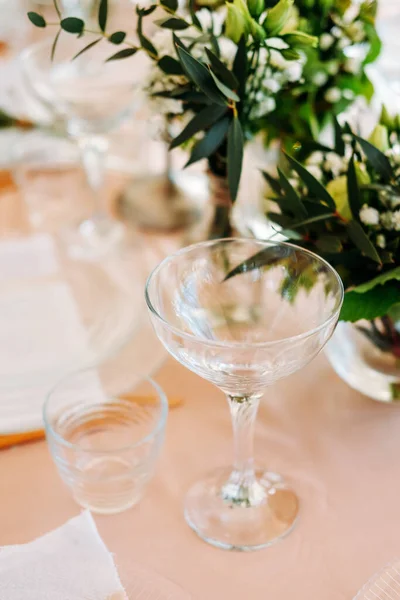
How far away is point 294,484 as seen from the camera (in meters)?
0.69

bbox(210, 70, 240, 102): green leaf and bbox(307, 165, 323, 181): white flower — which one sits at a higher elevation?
bbox(210, 70, 240, 102): green leaf

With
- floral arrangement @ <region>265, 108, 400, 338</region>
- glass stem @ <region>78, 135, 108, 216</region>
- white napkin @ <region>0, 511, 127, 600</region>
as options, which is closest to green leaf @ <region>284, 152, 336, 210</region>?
floral arrangement @ <region>265, 108, 400, 338</region>

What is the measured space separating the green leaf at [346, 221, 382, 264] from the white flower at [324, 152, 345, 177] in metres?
0.08

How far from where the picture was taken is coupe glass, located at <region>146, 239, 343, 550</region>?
61 cm

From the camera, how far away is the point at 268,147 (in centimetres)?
92

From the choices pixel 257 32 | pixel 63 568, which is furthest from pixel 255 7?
pixel 63 568

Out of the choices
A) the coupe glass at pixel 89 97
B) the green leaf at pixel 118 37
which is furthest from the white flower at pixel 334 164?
the coupe glass at pixel 89 97

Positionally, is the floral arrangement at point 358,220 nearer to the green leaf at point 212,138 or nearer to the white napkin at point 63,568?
the green leaf at point 212,138

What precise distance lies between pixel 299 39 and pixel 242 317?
0.25 m

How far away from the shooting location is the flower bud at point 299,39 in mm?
660

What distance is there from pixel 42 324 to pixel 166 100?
314 mm

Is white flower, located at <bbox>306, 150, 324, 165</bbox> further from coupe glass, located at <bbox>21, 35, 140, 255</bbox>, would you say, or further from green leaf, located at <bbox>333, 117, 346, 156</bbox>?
coupe glass, located at <bbox>21, 35, 140, 255</bbox>

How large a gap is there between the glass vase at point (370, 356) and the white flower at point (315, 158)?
16 centimetres

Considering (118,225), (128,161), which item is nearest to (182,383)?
(118,225)
